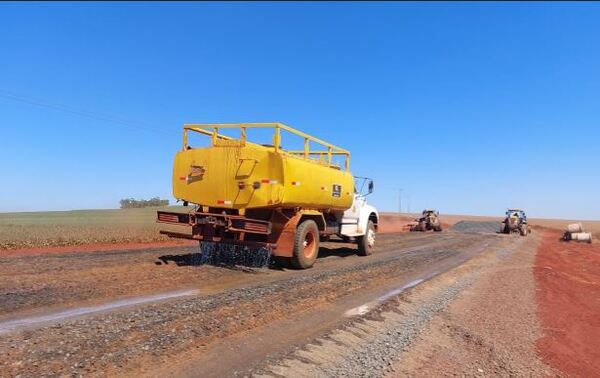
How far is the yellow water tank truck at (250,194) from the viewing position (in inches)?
448

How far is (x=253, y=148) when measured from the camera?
11.7m

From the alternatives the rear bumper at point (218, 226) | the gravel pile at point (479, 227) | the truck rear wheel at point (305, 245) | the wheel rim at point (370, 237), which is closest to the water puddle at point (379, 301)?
the truck rear wheel at point (305, 245)

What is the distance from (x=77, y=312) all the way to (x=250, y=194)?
17.9 ft

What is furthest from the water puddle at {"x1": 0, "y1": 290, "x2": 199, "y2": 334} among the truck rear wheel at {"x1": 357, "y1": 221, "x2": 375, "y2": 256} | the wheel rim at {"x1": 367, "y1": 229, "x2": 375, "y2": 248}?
the wheel rim at {"x1": 367, "y1": 229, "x2": 375, "y2": 248}

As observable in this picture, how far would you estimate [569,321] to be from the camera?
859 cm

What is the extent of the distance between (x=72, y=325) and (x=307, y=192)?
291 inches

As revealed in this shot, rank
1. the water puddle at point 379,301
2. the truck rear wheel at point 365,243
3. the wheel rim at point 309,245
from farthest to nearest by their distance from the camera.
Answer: the truck rear wheel at point 365,243 → the wheel rim at point 309,245 → the water puddle at point 379,301

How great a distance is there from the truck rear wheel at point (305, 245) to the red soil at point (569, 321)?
5323 mm

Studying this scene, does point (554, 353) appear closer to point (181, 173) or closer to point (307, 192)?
point (307, 192)

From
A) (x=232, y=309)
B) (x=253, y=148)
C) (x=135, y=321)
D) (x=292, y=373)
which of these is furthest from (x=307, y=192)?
(x=292, y=373)

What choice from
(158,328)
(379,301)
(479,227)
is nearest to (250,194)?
(379,301)

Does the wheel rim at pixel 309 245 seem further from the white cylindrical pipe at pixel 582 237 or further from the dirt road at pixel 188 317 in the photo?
the white cylindrical pipe at pixel 582 237

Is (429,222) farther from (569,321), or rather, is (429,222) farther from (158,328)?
(158,328)

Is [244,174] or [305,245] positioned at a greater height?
[244,174]
